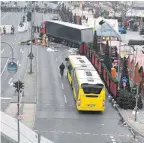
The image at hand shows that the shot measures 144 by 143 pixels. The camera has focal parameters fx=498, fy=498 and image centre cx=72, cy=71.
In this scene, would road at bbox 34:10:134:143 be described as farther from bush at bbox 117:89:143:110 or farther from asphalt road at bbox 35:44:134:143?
bush at bbox 117:89:143:110

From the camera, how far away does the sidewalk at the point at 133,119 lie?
112ft

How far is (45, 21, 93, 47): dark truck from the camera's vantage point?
72.7 m

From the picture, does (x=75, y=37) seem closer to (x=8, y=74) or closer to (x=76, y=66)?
(x=8, y=74)

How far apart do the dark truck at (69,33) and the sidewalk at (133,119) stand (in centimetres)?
3462

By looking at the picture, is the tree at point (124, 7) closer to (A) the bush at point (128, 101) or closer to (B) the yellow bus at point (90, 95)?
(A) the bush at point (128, 101)

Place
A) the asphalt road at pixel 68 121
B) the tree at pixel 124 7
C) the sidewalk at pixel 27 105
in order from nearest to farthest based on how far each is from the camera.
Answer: the asphalt road at pixel 68 121, the sidewalk at pixel 27 105, the tree at pixel 124 7

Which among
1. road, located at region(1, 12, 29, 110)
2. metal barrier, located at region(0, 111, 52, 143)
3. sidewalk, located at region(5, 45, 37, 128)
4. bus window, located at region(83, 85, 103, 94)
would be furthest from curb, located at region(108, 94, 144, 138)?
metal barrier, located at region(0, 111, 52, 143)

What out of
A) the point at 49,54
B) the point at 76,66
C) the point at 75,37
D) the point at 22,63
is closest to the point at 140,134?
the point at 76,66

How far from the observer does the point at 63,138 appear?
31.4 m

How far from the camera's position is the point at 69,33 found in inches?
2977

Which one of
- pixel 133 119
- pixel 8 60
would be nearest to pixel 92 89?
pixel 133 119

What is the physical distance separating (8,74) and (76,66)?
11.1m

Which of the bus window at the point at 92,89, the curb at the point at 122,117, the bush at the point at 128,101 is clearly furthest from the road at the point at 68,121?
the bus window at the point at 92,89

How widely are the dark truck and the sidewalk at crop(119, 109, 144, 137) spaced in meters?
34.6
